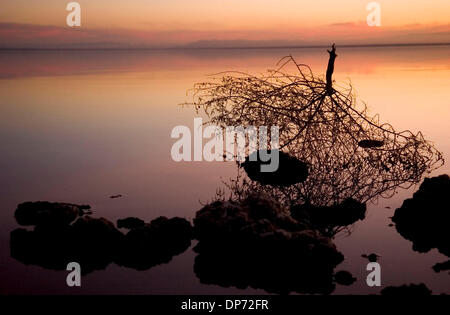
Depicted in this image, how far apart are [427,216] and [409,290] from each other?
210cm

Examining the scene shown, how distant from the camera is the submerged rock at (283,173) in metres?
8.11

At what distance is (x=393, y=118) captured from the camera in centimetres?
1670

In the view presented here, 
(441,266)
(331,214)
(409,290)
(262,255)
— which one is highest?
(331,214)

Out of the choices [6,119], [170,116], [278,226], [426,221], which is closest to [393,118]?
[170,116]

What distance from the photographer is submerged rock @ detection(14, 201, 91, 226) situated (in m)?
6.19

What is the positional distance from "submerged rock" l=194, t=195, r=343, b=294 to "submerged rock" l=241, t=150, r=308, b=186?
101 inches

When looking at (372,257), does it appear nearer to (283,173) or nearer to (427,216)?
(427,216)

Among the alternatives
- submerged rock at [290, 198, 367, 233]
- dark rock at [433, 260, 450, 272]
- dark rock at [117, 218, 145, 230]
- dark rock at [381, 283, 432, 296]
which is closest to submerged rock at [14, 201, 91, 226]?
dark rock at [117, 218, 145, 230]

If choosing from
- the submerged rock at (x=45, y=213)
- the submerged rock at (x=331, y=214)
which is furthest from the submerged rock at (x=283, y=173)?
the submerged rock at (x=45, y=213)

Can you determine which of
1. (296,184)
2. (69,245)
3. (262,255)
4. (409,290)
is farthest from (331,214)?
(69,245)

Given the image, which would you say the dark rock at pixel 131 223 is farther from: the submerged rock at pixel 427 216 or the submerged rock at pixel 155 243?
the submerged rock at pixel 427 216

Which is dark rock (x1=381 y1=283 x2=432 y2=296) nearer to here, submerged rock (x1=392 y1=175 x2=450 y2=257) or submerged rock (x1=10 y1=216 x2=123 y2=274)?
submerged rock (x1=392 y1=175 x2=450 y2=257)

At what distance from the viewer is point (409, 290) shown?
4.70 m
